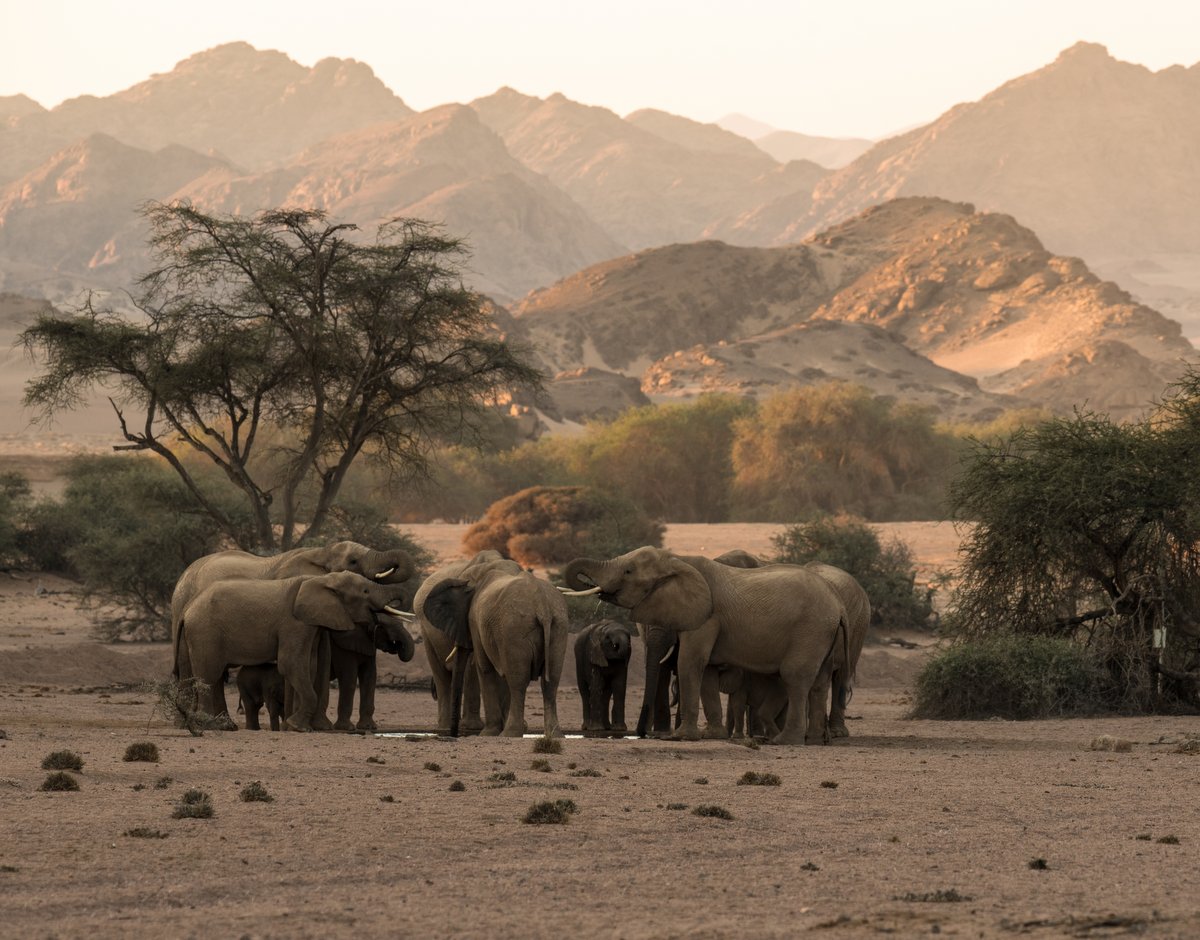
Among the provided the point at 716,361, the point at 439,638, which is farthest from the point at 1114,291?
the point at 439,638

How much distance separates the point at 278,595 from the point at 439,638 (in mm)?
1588

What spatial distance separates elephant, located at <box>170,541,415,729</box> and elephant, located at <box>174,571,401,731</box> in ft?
1.16

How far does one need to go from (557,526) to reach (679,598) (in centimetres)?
2795

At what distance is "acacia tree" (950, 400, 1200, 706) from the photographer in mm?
20625

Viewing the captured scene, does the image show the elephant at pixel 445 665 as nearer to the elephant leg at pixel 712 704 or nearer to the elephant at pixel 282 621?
the elephant at pixel 282 621

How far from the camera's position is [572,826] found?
1112cm

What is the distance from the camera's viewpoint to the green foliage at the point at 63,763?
1273 cm

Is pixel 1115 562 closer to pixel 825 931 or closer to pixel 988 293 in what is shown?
pixel 825 931

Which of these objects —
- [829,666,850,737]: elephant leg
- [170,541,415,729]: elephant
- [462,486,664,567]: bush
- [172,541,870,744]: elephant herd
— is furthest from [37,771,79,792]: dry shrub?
[462,486,664,567]: bush

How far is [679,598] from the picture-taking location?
16.7 meters

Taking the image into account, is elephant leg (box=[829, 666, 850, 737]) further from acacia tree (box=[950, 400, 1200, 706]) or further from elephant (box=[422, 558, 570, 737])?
acacia tree (box=[950, 400, 1200, 706])

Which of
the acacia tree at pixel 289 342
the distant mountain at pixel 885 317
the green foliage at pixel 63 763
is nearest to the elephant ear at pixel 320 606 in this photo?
the green foliage at pixel 63 763

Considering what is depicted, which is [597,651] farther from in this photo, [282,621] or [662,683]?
[282,621]

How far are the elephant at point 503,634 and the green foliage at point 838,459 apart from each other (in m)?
45.4
